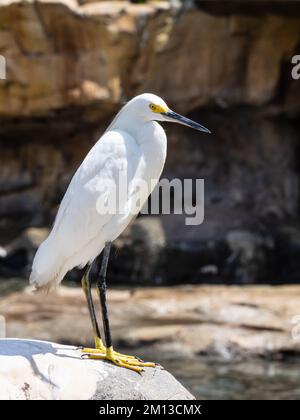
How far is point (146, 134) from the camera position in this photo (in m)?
4.52

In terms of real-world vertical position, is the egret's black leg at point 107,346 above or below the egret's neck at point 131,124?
below

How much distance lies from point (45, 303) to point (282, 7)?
15.6 feet


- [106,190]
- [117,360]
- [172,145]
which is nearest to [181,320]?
[172,145]

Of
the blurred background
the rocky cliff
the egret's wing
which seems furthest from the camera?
the rocky cliff

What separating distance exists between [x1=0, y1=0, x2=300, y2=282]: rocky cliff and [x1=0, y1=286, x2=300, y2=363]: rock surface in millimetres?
1408

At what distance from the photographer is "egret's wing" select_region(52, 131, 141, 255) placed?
4480 mm

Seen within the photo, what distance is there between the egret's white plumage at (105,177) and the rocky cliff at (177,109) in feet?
22.2

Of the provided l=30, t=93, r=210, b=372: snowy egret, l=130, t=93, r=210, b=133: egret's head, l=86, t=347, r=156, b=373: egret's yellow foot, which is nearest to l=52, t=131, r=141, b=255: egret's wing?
l=30, t=93, r=210, b=372: snowy egret

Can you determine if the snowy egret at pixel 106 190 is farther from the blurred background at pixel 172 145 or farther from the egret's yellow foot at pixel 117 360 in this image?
the blurred background at pixel 172 145

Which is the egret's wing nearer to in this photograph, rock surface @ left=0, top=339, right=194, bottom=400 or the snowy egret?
the snowy egret

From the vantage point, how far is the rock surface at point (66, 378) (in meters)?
4.23

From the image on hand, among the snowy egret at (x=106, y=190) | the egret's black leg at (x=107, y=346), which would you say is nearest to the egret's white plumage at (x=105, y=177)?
the snowy egret at (x=106, y=190)

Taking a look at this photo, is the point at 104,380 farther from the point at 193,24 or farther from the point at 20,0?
the point at 193,24

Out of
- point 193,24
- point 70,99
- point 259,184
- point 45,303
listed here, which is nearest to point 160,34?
point 193,24
